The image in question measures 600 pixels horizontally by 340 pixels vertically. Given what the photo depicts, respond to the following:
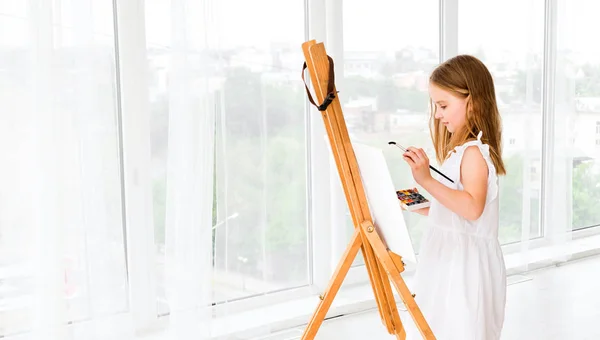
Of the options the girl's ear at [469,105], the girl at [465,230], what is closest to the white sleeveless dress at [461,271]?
the girl at [465,230]

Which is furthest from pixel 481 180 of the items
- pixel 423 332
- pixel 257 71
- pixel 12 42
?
pixel 12 42

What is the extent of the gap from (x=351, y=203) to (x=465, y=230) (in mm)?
415

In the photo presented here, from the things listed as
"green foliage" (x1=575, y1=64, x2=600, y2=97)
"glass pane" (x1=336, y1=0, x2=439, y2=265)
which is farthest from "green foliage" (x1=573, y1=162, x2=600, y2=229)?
"glass pane" (x1=336, y1=0, x2=439, y2=265)

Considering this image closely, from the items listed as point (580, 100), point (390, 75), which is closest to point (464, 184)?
point (390, 75)

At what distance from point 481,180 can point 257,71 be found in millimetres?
1284

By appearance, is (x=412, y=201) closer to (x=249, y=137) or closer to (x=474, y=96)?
(x=474, y=96)

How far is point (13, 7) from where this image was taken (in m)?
2.44

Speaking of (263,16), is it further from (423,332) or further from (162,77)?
(423,332)

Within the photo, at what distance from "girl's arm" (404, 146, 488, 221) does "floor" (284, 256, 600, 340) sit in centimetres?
61

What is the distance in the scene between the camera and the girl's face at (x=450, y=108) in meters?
2.41

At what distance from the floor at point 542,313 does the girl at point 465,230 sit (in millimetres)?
346

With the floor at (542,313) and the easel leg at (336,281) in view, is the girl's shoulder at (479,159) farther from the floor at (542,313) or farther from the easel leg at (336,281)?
the floor at (542,313)

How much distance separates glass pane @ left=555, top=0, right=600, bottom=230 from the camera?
173 inches

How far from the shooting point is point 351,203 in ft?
7.34
